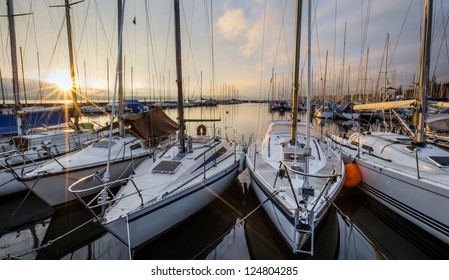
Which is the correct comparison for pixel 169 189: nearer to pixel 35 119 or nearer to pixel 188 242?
pixel 188 242

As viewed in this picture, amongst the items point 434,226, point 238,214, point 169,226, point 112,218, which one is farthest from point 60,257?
point 434,226

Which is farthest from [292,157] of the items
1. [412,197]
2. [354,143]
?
[354,143]

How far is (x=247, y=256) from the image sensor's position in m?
5.37

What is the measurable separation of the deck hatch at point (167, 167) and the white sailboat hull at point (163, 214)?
1.04 metres

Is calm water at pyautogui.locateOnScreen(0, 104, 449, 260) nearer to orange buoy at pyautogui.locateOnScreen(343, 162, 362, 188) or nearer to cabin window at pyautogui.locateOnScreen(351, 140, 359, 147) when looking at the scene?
orange buoy at pyautogui.locateOnScreen(343, 162, 362, 188)

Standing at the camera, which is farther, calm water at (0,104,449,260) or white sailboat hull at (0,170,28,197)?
white sailboat hull at (0,170,28,197)

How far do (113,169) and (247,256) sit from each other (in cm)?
570

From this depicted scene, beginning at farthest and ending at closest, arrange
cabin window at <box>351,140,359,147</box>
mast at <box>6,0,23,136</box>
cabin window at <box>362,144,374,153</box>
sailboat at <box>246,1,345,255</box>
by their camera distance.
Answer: mast at <box>6,0,23,136</box>, cabin window at <box>351,140,359,147</box>, cabin window at <box>362,144,374,153</box>, sailboat at <box>246,1,345,255</box>

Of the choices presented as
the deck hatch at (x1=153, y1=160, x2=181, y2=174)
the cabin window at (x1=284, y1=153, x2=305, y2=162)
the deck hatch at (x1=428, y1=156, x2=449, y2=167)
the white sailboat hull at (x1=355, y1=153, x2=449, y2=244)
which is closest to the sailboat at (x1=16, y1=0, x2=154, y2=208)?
the deck hatch at (x1=153, y1=160, x2=181, y2=174)

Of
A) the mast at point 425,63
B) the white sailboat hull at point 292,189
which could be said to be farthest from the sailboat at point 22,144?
the mast at point 425,63

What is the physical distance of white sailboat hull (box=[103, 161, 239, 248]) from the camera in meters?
4.61

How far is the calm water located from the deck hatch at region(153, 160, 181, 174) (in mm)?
1549

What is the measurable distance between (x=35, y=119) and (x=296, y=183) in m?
16.6

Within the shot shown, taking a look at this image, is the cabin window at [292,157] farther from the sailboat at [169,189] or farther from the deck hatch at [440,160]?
the deck hatch at [440,160]
